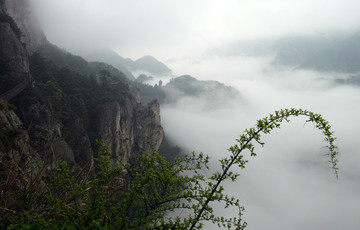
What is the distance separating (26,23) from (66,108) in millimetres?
66294

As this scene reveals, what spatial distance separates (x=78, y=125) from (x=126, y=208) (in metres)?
35.8

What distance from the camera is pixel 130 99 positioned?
199 feet

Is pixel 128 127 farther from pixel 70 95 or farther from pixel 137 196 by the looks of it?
pixel 137 196

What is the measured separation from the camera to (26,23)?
80.4 metres

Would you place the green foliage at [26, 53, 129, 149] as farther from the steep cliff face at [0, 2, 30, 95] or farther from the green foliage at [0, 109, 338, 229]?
the green foliage at [0, 109, 338, 229]

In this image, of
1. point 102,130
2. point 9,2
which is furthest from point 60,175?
point 9,2

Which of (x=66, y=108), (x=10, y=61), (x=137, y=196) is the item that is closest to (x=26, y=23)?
(x=10, y=61)

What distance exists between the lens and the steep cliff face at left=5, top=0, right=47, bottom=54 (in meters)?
66.7

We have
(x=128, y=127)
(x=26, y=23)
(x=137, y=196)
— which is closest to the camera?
(x=137, y=196)

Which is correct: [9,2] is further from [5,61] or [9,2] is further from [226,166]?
[226,166]

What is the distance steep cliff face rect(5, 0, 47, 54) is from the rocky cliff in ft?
1.05

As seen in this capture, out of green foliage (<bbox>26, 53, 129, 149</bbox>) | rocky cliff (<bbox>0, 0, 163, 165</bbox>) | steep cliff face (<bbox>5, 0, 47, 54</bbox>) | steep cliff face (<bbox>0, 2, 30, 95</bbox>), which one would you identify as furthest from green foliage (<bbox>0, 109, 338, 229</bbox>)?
steep cliff face (<bbox>5, 0, 47, 54</bbox>)

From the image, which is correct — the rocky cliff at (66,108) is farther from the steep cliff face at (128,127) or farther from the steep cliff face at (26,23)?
the steep cliff face at (26,23)

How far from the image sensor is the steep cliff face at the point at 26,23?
66.7 meters
